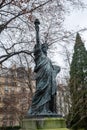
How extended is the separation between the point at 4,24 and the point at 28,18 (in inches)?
44.8

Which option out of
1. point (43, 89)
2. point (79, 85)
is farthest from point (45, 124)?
point (79, 85)

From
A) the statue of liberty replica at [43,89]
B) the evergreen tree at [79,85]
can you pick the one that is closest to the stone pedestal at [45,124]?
the statue of liberty replica at [43,89]

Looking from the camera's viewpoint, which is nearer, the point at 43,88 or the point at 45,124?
the point at 45,124

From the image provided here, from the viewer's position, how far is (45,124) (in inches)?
311

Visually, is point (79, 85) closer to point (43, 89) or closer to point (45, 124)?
point (43, 89)

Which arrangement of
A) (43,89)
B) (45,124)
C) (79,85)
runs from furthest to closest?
(79,85)
(43,89)
(45,124)

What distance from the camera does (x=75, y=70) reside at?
119 ft

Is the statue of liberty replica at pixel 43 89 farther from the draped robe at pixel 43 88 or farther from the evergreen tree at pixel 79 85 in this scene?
the evergreen tree at pixel 79 85

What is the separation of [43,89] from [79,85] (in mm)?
24197

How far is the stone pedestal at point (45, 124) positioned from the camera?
788cm

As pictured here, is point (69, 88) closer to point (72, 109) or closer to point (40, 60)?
point (72, 109)

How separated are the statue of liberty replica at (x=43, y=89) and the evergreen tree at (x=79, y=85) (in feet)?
56.6

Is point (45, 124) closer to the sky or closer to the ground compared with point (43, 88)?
closer to the ground

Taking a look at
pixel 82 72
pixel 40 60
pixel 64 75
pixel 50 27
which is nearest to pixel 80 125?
pixel 82 72
